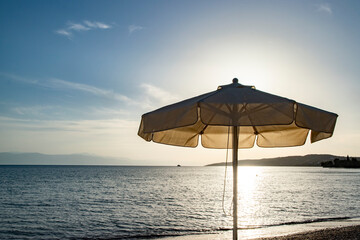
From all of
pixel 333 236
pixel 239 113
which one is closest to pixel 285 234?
pixel 333 236

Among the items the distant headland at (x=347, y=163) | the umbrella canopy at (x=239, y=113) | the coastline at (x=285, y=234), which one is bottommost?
the coastline at (x=285, y=234)

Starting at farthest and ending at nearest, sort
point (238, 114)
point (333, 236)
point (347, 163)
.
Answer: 1. point (347, 163)
2. point (333, 236)
3. point (238, 114)

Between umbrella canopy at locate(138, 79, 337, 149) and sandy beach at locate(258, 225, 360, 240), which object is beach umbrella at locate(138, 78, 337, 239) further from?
sandy beach at locate(258, 225, 360, 240)

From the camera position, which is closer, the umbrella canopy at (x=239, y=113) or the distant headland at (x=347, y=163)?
the umbrella canopy at (x=239, y=113)

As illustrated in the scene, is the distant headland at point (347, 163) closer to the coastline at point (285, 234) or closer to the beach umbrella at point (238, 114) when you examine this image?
the coastline at point (285, 234)

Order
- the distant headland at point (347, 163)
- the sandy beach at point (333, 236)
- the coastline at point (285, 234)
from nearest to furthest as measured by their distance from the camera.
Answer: the sandy beach at point (333, 236) < the coastline at point (285, 234) < the distant headland at point (347, 163)

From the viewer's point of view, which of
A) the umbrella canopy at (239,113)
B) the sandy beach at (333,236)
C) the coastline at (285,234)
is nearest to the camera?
the umbrella canopy at (239,113)

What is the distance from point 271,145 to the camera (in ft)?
18.9

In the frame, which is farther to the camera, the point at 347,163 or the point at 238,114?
the point at 347,163

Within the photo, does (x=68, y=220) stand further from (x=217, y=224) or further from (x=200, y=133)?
(x=200, y=133)

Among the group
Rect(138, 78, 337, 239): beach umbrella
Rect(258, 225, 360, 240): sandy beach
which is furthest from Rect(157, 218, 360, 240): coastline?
Rect(138, 78, 337, 239): beach umbrella

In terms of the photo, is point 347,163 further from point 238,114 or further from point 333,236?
point 238,114

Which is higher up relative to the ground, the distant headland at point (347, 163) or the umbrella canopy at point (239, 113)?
the umbrella canopy at point (239, 113)

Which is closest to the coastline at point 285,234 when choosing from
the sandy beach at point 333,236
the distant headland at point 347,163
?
the sandy beach at point 333,236
